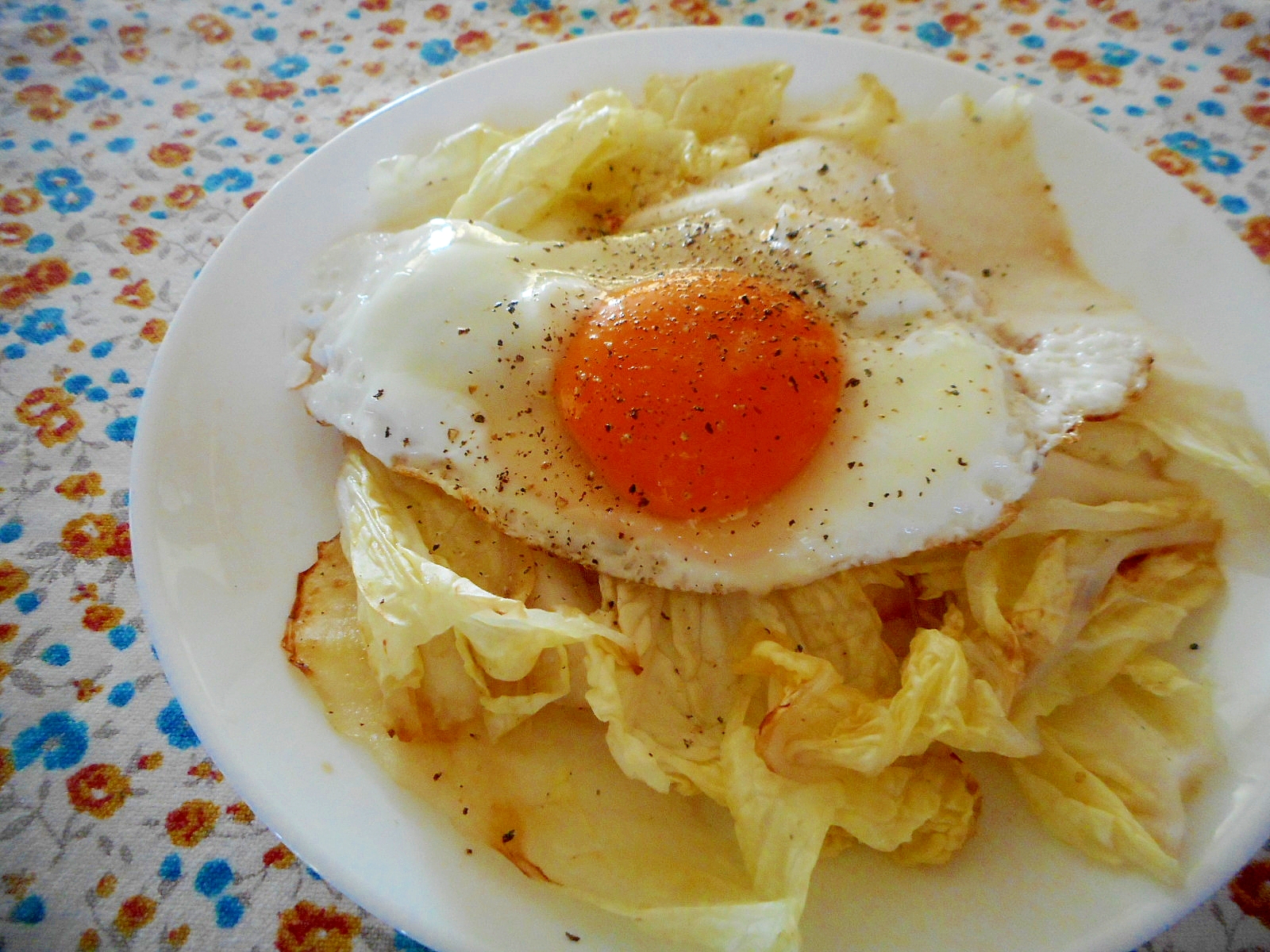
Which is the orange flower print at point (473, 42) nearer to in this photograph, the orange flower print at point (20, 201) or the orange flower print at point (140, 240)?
the orange flower print at point (140, 240)

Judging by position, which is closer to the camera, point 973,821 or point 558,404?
point 973,821

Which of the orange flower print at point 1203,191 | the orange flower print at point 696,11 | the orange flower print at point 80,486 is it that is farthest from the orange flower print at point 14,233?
the orange flower print at point 1203,191

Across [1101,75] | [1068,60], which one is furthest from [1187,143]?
[1068,60]

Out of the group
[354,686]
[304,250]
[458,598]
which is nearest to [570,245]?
[304,250]

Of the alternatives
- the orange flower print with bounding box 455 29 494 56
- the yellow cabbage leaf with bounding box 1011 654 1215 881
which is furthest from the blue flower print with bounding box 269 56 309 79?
the yellow cabbage leaf with bounding box 1011 654 1215 881

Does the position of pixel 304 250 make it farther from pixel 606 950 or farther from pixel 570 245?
pixel 606 950

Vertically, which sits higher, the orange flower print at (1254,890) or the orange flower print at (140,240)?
the orange flower print at (140,240)

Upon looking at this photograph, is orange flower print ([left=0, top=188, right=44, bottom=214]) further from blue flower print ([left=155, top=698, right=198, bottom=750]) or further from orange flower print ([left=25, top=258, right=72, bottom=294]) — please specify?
blue flower print ([left=155, top=698, right=198, bottom=750])
